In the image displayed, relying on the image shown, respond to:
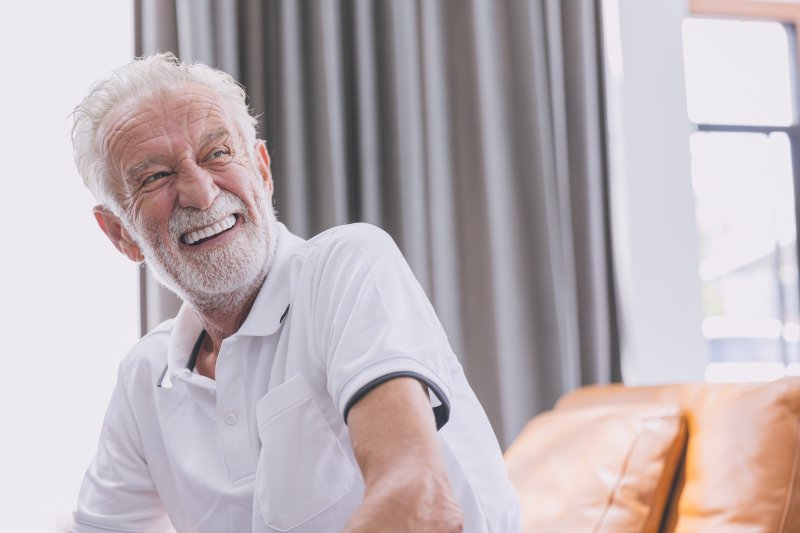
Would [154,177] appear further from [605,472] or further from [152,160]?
[605,472]

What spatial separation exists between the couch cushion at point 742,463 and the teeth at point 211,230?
0.92 m

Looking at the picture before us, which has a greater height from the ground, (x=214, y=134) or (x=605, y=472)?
(x=214, y=134)

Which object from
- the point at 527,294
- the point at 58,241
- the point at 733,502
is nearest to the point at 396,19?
the point at 527,294

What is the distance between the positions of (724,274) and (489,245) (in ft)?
3.59

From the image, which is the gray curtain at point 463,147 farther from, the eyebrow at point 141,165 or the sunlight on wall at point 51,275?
the eyebrow at point 141,165

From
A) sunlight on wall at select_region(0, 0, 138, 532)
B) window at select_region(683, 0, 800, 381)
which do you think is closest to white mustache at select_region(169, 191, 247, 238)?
sunlight on wall at select_region(0, 0, 138, 532)

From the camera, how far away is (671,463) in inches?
71.5

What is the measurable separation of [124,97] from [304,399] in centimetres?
59

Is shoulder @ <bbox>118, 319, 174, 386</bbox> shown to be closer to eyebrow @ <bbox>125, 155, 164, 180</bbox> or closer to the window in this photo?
eyebrow @ <bbox>125, 155, 164, 180</bbox>

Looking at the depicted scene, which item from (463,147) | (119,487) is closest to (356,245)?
(119,487)

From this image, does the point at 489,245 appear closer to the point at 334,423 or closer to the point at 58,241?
the point at 58,241

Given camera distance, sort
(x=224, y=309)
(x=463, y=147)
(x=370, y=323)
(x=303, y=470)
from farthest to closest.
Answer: (x=463, y=147), (x=224, y=309), (x=303, y=470), (x=370, y=323)

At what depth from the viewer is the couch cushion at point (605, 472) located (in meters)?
1.78

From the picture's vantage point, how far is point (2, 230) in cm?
268
